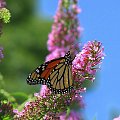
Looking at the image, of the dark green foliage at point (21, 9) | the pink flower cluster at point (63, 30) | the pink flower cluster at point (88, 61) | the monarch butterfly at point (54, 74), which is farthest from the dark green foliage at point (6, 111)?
the dark green foliage at point (21, 9)

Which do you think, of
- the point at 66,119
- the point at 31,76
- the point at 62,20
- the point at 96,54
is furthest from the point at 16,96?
the point at 62,20

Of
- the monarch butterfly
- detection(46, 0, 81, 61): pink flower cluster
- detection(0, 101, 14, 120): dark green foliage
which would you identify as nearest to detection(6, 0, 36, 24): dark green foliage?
detection(46, 0, 81, 61): pink flower cluster

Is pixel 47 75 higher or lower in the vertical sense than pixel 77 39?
lower

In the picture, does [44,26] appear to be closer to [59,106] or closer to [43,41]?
[43,41]

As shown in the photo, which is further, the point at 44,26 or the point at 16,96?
the point at 44,26

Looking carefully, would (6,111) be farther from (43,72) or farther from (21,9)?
(21,9)

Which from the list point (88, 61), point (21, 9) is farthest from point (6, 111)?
point (21, 9)
